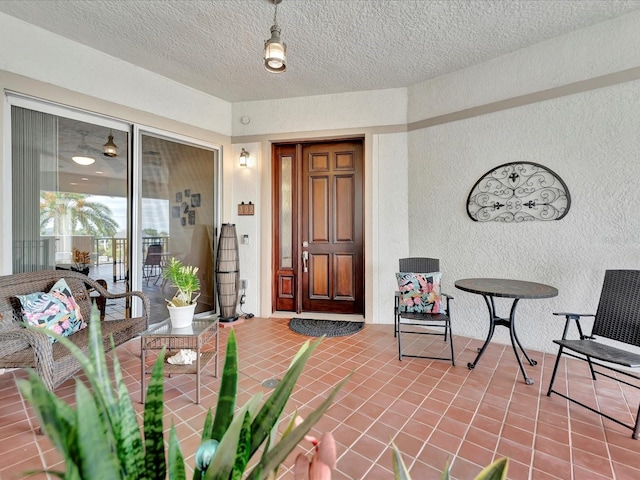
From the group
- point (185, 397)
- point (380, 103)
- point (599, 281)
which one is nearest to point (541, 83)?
point (380, 103)

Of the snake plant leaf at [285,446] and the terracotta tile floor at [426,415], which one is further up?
the snake plant leaf at [285,446]

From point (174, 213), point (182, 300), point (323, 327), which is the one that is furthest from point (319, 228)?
point (182, 300)

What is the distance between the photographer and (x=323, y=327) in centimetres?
393

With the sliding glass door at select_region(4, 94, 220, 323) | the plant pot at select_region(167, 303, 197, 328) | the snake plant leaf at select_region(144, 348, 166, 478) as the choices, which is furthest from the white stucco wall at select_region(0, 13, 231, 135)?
the snake plant leaf at select_region(144, 348, 166, 478)

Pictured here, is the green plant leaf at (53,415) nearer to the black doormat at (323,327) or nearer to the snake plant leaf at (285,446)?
the snake plant leaf at (285,446)

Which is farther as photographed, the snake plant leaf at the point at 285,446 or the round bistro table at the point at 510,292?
the round bistro table at the point at 510,292

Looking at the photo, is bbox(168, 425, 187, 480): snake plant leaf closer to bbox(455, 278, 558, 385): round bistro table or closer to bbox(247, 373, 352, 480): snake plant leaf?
bbox(247, 373, 352, 480): snake plant leaf

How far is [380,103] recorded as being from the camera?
4062mm

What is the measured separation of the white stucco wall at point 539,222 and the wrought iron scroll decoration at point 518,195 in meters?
0.07

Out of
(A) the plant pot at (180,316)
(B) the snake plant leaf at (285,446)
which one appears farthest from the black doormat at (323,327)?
(B) the snake plant leaf at (285,446)

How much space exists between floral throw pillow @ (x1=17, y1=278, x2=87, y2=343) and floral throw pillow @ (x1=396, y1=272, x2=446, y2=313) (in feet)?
9.57

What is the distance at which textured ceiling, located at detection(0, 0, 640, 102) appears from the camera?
2.61 meters

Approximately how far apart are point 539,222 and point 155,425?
362 centimetres

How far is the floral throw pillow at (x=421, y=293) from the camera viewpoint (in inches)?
124
